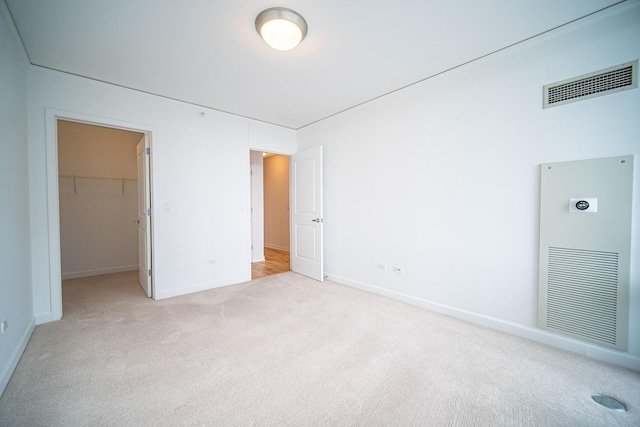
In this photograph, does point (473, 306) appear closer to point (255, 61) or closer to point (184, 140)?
point (255, 61)

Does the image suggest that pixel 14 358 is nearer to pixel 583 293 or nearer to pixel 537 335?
pixel 537 335

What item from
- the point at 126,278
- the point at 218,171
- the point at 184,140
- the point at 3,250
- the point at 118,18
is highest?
the point at 118,18

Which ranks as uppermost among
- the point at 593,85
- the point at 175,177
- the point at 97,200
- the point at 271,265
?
the point at 593,85

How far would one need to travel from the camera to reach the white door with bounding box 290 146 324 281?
4.21 m

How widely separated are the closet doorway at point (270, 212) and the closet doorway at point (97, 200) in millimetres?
2209

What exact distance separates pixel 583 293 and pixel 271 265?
4.63 meters

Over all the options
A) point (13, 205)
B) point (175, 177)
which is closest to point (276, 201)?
point (175, 177)

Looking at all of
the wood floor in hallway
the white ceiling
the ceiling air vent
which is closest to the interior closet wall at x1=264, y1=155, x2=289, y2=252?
the wood floor in hallway

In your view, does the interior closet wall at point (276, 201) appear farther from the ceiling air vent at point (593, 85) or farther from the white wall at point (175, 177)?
the ceiling air vent at point (593, 85)

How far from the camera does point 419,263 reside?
10.2ft

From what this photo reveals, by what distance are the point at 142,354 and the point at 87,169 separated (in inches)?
161

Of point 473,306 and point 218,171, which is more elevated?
point 218,171

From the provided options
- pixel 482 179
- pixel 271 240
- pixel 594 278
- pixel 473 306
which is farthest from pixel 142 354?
pixel 271 240

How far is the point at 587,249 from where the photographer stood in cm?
206
